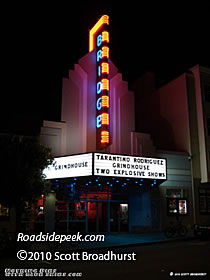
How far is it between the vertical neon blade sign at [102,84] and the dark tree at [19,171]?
21.9 ft

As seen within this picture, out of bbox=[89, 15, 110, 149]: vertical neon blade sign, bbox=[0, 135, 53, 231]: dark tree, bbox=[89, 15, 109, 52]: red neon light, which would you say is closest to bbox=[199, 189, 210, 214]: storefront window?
bbox=[89, 15, 110, 149]: vertical neon blade sign

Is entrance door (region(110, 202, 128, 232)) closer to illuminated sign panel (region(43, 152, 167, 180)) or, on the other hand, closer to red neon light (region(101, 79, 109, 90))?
illuminated sign panel (region(43, 152, 167, 180))

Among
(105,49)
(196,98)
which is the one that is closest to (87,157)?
(105,49)

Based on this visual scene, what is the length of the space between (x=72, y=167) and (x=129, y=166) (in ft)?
10.6

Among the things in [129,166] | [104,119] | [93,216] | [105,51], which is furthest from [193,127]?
[93,216]

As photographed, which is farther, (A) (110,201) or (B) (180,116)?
(B) (180,116)

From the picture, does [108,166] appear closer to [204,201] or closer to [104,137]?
[104,137]

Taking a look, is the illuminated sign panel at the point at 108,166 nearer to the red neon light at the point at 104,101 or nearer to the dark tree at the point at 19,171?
the dark tree at the point at 19,171

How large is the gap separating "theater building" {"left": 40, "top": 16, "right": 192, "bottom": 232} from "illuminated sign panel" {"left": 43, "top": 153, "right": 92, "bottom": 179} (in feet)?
0.19

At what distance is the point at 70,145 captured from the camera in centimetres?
2053

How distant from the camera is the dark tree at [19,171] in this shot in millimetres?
13242

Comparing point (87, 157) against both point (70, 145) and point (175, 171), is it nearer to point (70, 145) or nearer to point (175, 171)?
point (70, 145)

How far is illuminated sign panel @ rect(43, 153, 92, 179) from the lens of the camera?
17.0 m

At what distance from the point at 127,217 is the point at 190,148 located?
7180mm
